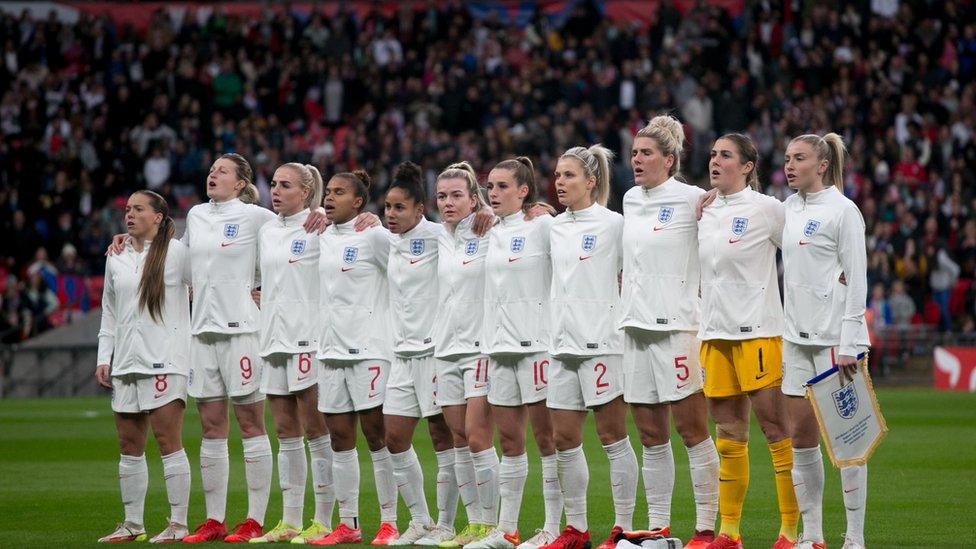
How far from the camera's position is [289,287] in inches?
421

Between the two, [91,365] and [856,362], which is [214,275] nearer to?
[856,362]

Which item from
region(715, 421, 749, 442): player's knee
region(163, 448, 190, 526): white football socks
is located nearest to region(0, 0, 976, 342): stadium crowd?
region(163, 448, 190, 526): white football socks

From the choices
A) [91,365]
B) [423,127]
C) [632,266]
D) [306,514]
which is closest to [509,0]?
[423,127]

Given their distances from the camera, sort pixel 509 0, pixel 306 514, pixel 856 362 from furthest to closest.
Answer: pixel 509 0, pixel 306 514, pixel 856 362

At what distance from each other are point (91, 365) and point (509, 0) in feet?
44.8

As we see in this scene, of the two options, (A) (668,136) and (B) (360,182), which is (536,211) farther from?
(B) (360,182)

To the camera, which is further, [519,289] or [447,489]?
[447,489]

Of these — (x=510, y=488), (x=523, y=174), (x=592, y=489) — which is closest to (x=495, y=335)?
(x=510, y=488)

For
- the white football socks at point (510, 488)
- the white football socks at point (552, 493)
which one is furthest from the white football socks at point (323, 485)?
the white football socks at point (552, 493)

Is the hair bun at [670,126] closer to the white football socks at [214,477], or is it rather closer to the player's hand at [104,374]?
the white football socks at [214,477]

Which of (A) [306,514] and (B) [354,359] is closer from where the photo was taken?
(B) [354,359]

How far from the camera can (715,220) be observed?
9227mm

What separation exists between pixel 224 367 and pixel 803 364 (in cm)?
413

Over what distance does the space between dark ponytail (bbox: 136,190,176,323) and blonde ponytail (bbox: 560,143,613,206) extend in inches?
123
